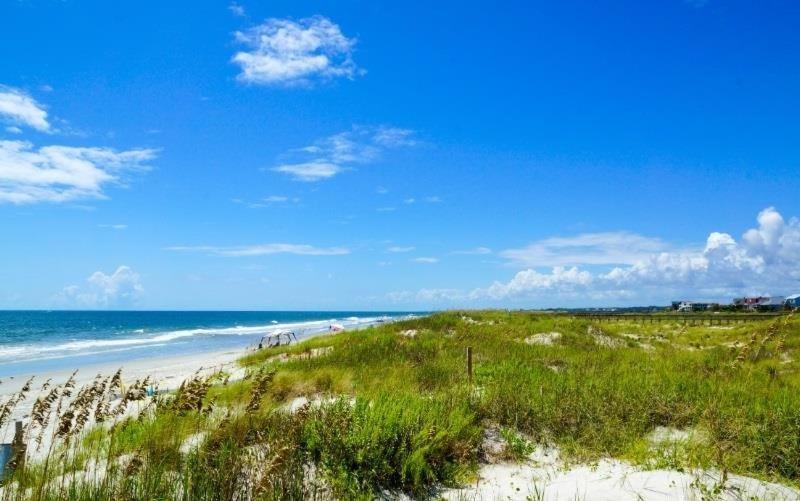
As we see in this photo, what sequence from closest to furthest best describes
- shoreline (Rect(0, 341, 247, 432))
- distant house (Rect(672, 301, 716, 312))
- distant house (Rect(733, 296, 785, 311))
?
shoreline (Rect(0, 341, 247, 432)) → distant house (Rect(733, 296, 785, 311)) → distant house (Rect(672, 301, 716, 312))

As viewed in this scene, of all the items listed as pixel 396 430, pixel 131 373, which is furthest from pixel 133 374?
pixel 396 430

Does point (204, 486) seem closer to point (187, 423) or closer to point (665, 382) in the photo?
point (187, 423)

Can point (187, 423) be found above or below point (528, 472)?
above

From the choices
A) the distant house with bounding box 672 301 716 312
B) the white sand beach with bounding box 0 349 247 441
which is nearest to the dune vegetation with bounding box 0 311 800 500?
the white sand beach with bounding box 0 349 247 441

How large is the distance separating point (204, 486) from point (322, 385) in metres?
6.23

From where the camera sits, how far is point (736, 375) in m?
11.8

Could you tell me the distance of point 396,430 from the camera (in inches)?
283

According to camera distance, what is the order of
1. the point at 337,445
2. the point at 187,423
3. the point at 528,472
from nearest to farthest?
the point at 337,445, the point at 528,472, the point at 187,423

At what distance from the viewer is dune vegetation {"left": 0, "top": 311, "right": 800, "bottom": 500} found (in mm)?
5641

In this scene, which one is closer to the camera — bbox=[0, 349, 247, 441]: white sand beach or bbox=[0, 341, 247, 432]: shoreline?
bbox=[0, 349, 247, 441]: white sand beach

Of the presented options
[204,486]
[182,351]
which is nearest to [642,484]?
[204,486]

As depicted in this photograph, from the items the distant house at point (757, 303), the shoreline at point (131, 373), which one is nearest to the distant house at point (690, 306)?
the distant house at point (757, 303)

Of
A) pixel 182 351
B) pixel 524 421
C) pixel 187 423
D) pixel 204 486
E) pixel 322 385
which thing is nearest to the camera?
pixel 204 486

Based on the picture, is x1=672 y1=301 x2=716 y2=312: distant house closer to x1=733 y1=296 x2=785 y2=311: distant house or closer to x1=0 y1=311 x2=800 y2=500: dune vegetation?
x1=733 y1=296 x2=785 y2=311: distant house
